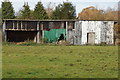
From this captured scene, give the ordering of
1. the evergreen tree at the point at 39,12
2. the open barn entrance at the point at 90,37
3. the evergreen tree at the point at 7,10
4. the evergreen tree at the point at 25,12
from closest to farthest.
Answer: the open barn entrance at the point at 90,37, the evergreen tree at the point at 7,10, the evergreen tree at the point at 39,12, the evergreen tree at the point at 25,12

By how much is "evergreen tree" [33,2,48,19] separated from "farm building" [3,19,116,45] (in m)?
13.9

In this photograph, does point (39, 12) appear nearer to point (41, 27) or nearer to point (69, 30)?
point (41, 27)

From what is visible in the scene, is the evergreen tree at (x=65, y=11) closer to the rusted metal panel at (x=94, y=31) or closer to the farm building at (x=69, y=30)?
the farm building at (x=69, y=30)

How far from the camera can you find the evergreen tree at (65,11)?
58.8 metres

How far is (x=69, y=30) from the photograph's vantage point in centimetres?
4353

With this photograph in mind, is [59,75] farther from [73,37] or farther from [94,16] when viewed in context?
[94,16]

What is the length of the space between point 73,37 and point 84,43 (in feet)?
5.70

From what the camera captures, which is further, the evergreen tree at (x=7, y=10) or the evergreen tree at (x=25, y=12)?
the evergreen tree at (x=25, y=12)

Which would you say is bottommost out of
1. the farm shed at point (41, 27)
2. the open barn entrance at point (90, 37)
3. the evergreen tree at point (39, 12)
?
the open barn entrance at point (90, 37)


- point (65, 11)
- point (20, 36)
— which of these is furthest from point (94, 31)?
point (65, 11)

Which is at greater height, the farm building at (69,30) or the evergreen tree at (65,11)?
the evergreen tree at (65,11)

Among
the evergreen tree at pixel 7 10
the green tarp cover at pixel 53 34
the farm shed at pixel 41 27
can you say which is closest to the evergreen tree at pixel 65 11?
the evergreen tree at pixel 7 10

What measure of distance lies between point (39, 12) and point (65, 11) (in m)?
4.95

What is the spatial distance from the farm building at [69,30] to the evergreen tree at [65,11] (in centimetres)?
1471
